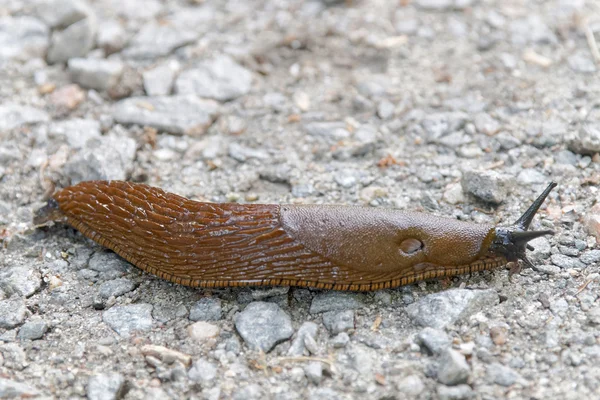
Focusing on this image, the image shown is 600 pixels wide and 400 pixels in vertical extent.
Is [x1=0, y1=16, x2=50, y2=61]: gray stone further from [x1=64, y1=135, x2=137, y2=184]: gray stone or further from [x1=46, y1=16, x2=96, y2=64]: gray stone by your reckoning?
[x1=64, y1=135, x2=137, y2=184]: gray stone

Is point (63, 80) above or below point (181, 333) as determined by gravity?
above

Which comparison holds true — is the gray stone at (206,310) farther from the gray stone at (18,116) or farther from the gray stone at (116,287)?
the gray stone at (18,116)

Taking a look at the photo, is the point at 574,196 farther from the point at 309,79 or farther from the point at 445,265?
the point at 309,79

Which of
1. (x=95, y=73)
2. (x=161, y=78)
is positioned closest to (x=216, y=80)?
(x=161, y=78)

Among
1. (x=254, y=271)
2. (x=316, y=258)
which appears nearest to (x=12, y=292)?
(x=254, y=271)

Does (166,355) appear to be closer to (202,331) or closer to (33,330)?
(202,331)

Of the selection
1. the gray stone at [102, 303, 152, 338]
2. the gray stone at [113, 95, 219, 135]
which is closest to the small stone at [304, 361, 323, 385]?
the gray stone at [102, 303, 152, 338]

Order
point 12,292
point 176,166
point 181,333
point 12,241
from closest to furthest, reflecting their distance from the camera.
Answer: point 181,333 → point 12,292 → point 12,241 → point 176,166

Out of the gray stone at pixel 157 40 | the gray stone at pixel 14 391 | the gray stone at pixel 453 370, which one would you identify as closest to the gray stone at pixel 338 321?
the gray stone at pixel 453 370
